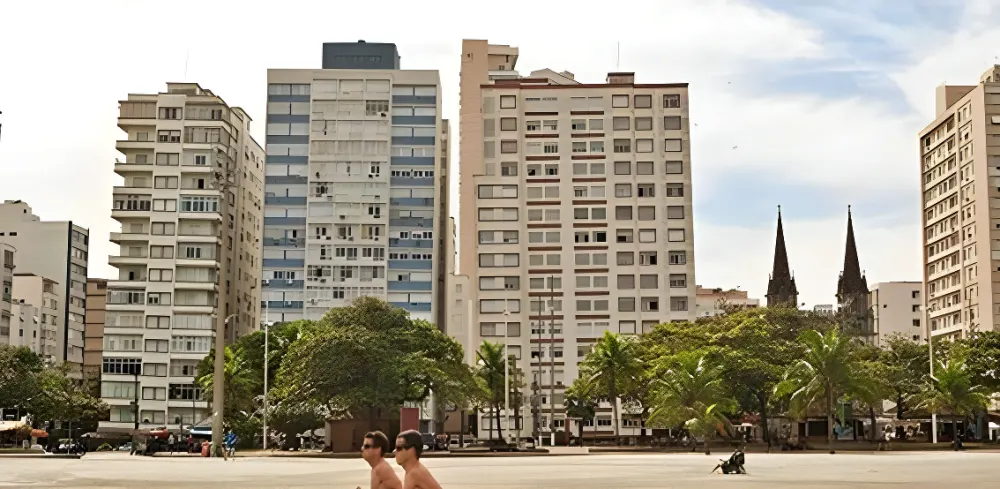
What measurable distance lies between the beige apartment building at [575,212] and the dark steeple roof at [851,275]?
52617 mm

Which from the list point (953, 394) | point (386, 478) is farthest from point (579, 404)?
point (386, 478)

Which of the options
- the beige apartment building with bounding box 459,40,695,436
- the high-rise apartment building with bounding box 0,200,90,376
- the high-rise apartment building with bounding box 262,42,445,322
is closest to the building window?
the beige apartment building with bounding box 459,40,695,436

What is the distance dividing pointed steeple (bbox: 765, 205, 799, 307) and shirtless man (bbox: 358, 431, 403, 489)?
148 metres

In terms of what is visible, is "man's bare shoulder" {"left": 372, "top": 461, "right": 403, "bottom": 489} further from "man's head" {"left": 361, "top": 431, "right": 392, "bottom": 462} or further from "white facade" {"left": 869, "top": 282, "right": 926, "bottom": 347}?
"white facade" {"left": 869, "top": 282, "right": 926, "bottom": 347}

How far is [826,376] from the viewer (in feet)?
232

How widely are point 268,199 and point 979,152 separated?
6899 centimetres

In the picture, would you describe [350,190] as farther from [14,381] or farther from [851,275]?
[851,275]

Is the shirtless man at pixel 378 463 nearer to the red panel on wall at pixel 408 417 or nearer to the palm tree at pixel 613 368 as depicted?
the red panel on wall at pixel 408 417

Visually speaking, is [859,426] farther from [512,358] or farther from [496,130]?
[496,130]

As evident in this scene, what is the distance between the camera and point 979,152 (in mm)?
120688

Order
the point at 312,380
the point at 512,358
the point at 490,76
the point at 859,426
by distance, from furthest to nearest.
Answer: the point at 490,76 → the point at 512,358 → the point at 859,426 → the point at 312,380

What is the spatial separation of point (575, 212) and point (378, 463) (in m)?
113

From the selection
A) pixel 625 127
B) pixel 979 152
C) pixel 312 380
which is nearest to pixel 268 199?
pixel 625 127

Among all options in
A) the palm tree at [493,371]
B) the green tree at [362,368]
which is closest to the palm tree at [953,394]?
the green tree at [362,368]
